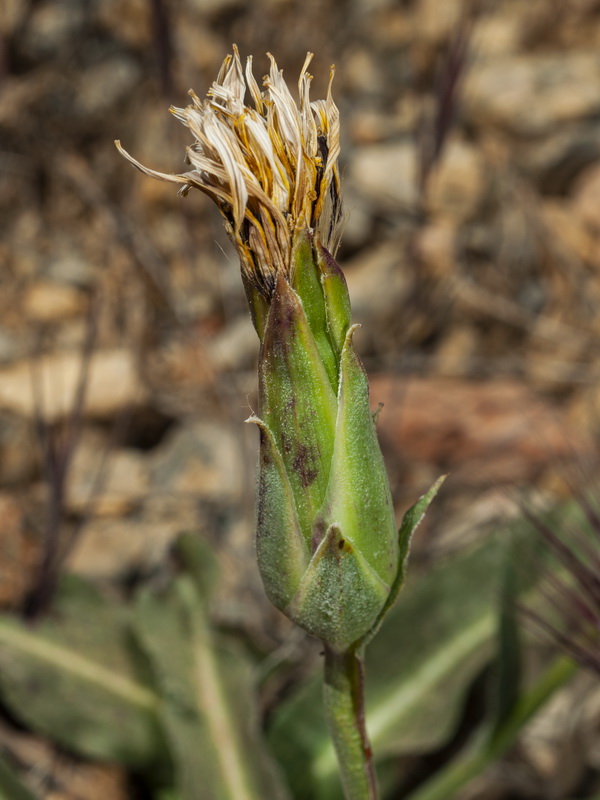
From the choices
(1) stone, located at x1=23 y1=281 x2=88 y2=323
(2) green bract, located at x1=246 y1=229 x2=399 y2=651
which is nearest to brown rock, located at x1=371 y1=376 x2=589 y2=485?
(1) stone, located at x1=23 y1=281 x2=88 y2=323

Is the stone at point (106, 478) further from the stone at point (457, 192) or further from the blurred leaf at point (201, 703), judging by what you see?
the stone at point (457, 192)

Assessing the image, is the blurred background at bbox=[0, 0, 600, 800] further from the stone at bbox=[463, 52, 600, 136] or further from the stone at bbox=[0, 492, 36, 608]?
the stone at bbox=[0, 492, 36, 608]

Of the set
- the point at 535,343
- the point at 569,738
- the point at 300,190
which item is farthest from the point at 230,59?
the point at 535,343

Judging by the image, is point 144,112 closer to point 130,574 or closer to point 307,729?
point 130,574

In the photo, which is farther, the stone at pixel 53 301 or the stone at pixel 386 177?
the stone at pixel 386 177

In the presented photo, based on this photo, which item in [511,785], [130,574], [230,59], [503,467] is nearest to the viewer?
[230,59]

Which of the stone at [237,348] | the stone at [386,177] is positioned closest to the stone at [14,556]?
the stone at [237,348]

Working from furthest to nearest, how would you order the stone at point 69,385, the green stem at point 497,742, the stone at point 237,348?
the stone at point 237,348, the stone at point 69,385, the green stem at point 497,742
